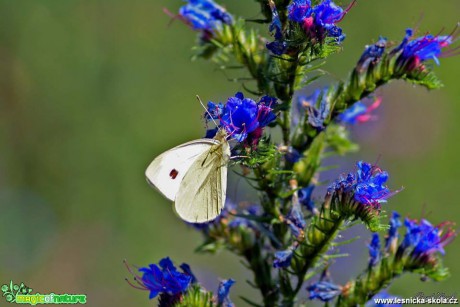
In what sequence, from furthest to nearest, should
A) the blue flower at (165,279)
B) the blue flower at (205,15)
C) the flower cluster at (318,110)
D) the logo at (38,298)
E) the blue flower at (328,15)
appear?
the logo at (38,298) < the blue flower at (205,15) < the flower cluster at (318,110) < the blue flower at (165,279) < the blue flower at (328,15)

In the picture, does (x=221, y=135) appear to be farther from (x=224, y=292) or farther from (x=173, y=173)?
(x=224, y=292)

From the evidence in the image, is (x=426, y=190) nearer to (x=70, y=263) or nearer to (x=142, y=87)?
(x=142, y=87)

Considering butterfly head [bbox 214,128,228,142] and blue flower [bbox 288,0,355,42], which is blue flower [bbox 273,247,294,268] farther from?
blue flower [bbox 288,0,355,42]

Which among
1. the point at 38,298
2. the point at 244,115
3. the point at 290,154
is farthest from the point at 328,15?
the point at 38,298

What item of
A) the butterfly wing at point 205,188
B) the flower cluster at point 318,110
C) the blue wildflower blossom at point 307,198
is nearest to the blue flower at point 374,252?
the blue wildflower blossom at point 307,198

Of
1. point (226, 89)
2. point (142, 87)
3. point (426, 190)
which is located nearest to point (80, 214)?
point (142, 87)

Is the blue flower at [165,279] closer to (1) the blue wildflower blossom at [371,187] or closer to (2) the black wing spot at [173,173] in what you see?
(2) the black wing spot at [173,173]
